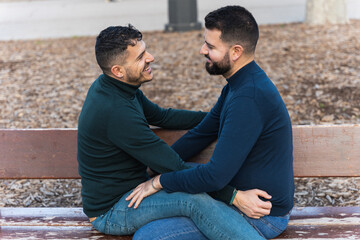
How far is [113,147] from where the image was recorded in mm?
2719

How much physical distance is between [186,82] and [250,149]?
14.3 ft

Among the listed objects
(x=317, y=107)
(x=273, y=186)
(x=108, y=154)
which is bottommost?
(x=317, y=107)

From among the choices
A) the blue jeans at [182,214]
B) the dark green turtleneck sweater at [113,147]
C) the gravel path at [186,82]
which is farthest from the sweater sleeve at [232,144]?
the gravel path at [186,82]

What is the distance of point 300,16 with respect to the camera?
441 inches

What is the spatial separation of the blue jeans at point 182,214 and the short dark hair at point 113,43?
0.76m

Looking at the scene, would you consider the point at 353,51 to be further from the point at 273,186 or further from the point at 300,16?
the point at 273,186

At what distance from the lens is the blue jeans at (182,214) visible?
8.29 ft

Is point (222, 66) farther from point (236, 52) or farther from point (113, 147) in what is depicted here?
point (113, 147)

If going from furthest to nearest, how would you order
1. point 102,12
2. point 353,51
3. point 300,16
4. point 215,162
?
1. point 102,12
2. point 300,16
3. point 353,51
4. point 215,162

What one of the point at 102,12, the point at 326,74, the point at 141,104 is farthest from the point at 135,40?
the point at 102,12

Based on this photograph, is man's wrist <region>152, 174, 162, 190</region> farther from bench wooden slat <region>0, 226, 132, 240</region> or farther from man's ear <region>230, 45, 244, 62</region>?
man's ear <region>230, 45, 244, 62</region>

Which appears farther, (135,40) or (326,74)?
(326,74)

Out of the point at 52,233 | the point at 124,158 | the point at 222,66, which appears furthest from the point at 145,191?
the point at 222,66

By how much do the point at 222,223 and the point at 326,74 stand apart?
15.2 ft
